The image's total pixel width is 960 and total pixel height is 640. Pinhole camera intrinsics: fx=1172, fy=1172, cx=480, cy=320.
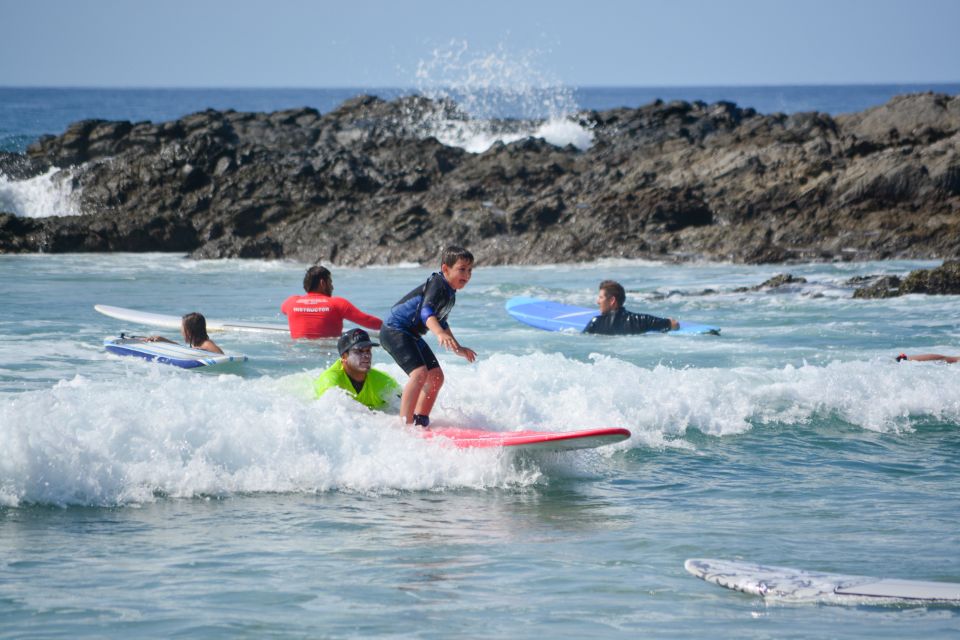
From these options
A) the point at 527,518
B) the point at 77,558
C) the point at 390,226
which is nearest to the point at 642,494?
the point at 527,518

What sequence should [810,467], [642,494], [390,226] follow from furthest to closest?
[390,226] < [810,467] < [642,494]

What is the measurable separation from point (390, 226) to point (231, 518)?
19100mm

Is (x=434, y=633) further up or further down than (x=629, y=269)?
further down

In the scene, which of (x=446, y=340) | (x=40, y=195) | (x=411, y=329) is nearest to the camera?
(x=446, y=340)

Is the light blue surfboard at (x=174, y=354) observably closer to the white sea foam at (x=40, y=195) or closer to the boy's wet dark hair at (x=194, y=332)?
the boy's wet dark hair at (x=194, y=332)

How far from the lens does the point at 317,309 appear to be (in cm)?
1250

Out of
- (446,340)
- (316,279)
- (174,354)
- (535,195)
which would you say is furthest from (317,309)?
(535,195)

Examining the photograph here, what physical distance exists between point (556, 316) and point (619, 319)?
174 centimetres

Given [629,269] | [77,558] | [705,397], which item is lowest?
[77,558]

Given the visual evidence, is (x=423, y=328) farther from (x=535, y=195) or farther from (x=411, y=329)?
(x=535, y=195)

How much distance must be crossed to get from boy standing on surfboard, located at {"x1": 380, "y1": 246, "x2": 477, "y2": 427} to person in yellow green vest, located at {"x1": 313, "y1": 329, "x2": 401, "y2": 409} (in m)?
0.32

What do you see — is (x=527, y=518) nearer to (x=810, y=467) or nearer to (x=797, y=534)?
(x=797, y=534)

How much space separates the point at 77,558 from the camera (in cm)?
617

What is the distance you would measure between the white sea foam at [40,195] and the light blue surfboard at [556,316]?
18.3 metres
